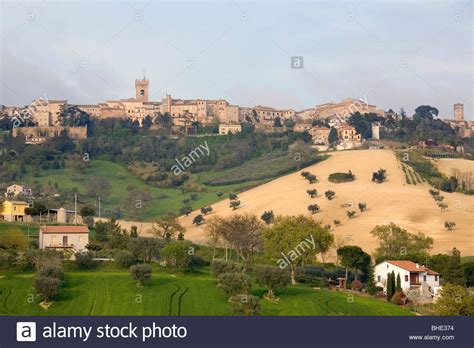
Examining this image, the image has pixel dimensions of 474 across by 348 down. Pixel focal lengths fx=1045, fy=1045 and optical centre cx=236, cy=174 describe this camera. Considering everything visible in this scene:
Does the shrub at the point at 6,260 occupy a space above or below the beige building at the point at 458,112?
below

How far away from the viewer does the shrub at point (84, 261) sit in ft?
160

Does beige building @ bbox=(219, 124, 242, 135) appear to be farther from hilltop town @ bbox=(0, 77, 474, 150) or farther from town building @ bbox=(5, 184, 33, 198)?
town building @ bbox=(5, 184, 33, 198)

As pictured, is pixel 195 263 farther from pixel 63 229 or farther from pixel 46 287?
pixel 46 287

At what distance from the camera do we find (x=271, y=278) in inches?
1750

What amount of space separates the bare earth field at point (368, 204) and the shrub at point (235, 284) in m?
25.4

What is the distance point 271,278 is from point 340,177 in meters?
48.8

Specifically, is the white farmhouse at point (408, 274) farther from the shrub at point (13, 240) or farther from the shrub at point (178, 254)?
the shrub at point (13, 240)

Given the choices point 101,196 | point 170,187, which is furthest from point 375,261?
point 170,187

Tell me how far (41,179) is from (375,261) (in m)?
46.1

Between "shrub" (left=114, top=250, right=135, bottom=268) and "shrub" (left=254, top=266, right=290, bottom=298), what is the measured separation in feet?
23.8

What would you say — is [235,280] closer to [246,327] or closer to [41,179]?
[246,327]

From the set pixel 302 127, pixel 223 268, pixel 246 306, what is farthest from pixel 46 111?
pixel 246 306

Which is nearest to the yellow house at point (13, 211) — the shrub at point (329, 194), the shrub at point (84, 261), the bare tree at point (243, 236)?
the bare tree at point (243, 236)

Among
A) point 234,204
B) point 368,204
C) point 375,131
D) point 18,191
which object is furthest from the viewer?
point 375,131
